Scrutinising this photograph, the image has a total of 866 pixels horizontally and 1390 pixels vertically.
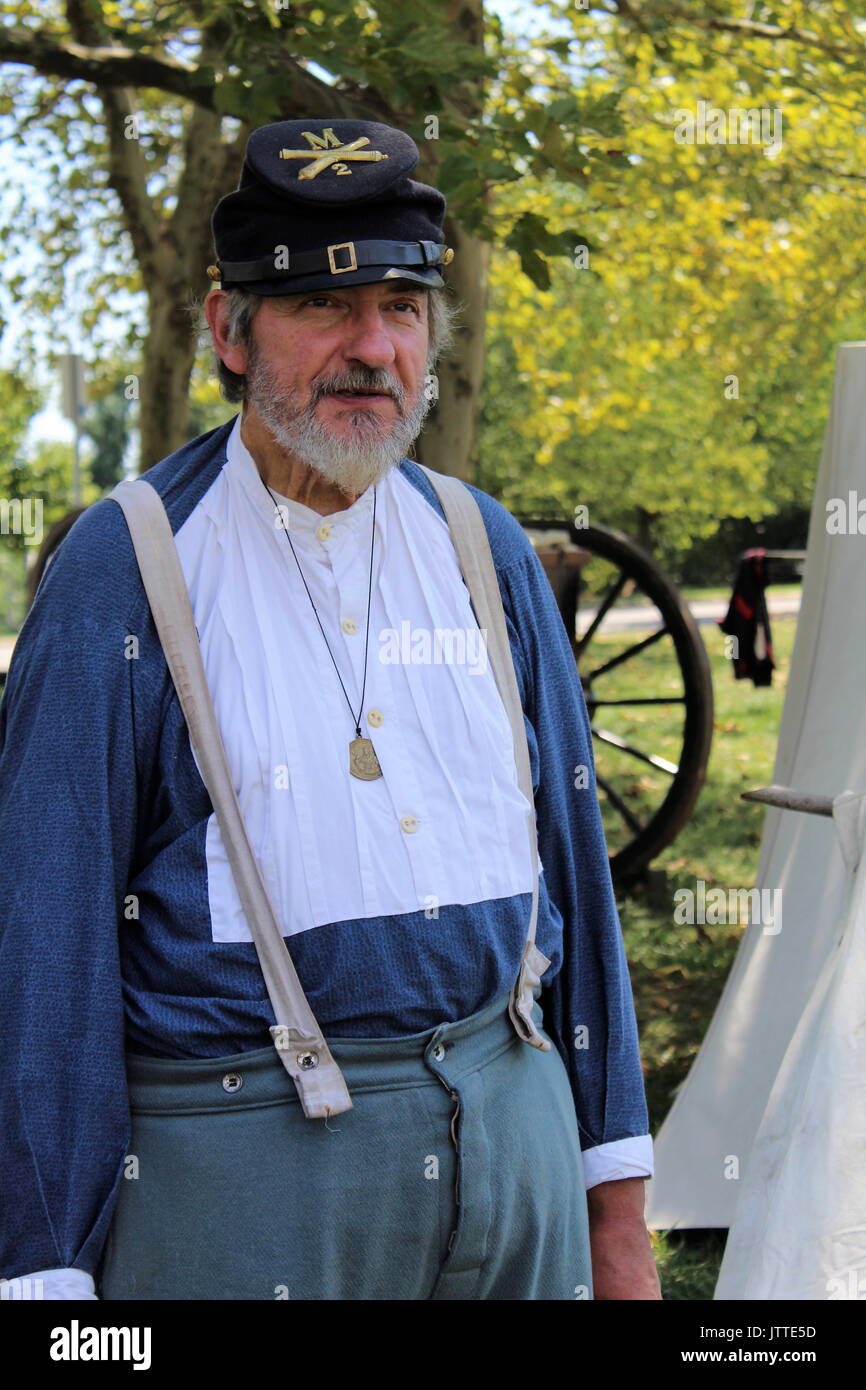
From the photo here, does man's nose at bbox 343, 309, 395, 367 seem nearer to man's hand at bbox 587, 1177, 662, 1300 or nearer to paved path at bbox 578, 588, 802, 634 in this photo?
man's hand at bbox 587, 1177, 662, 1300

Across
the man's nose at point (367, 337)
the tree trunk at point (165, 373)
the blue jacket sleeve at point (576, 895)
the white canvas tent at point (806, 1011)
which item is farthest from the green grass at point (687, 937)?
the tree trunk at point (165, 373)

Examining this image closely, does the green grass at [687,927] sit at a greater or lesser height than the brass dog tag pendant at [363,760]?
lesser

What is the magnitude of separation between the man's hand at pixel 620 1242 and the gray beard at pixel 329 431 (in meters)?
0.98

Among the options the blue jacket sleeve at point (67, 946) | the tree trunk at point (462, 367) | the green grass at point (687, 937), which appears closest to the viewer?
the blue jacket sleeve at point (67, 946)

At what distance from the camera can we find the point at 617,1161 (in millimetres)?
1985

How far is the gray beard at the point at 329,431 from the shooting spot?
182cm

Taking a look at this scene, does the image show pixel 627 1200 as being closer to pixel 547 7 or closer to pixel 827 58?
pixel 827 58

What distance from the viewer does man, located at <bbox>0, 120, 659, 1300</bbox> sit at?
1.66 metres

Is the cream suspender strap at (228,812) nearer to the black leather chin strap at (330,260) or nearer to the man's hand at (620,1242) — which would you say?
the black leather chin strap at (330,260)

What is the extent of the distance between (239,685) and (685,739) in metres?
4.67

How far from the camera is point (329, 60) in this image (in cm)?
409

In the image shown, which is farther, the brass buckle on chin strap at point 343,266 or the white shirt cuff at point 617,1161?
the white shirt cuff at point 617,1161

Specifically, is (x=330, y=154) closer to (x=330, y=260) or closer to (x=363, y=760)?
(x=330, y=260)

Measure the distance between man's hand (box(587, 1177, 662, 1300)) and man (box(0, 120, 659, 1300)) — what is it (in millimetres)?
85
